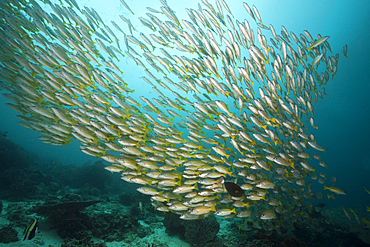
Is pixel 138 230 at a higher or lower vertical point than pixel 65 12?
lower

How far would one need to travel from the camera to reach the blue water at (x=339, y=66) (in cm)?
2281

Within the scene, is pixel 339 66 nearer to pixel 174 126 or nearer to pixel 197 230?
pixel 174 126

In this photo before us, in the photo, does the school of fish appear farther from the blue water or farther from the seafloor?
the blue water

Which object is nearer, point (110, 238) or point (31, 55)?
point (31, 55)

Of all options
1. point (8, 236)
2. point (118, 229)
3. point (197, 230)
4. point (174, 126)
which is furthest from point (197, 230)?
point (8, 236)

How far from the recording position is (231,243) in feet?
17.0

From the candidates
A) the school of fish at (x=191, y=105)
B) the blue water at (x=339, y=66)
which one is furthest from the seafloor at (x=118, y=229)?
the blue water at (x=339, y=66)

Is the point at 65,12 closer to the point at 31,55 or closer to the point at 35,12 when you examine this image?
the point at 35,12

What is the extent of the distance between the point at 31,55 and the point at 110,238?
6.59 metres

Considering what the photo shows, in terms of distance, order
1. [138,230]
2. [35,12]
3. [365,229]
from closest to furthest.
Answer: [35,12] → [138,230] → [365,229]

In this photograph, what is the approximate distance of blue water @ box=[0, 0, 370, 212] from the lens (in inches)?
898

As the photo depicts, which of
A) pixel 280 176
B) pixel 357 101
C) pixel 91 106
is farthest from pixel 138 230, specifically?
pixel 357 101

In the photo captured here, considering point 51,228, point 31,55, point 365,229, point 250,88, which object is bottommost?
point 365,229

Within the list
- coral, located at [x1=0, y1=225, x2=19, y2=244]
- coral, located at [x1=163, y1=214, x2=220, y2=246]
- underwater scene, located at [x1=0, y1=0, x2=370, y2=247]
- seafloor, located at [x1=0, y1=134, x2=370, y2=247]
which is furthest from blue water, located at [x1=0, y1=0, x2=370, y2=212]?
coral, located at [x1=163, y1=214, x2=220, y2=246]
